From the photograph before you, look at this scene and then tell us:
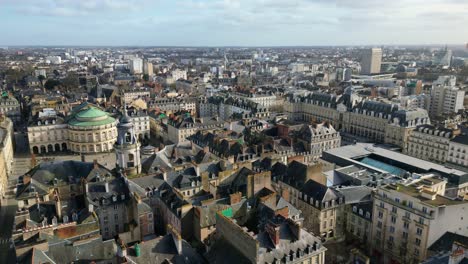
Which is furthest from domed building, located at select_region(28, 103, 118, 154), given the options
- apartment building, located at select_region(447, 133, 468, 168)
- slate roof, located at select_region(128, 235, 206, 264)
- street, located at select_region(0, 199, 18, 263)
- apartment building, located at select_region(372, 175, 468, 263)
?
apartment building, located at select_region(447, 133, 468, 168)

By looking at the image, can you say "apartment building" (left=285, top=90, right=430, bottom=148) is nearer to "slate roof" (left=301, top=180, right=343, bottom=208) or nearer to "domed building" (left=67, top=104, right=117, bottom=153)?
"slate roof" (left=301, top=180, right=343, bottom=208)

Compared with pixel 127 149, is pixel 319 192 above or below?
below

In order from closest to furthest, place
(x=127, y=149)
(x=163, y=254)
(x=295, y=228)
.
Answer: (x=163, y=254), (x=295, y=228), (x=127, y=149)

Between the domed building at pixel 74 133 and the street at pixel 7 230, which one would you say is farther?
the domed building at pixel 74 133

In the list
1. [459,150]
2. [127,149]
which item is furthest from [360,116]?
[127,149]

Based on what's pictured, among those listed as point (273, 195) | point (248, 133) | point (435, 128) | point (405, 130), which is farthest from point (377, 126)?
point (273, 195)

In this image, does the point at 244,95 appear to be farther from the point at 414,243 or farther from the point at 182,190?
the point at 414,243

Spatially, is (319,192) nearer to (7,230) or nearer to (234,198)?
(234,198)

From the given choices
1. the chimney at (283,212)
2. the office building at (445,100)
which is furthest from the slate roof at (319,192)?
the office building at (445,100)

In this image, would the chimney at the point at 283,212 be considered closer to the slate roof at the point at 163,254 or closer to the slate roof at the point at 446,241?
the slate roof at the point at 163,254
